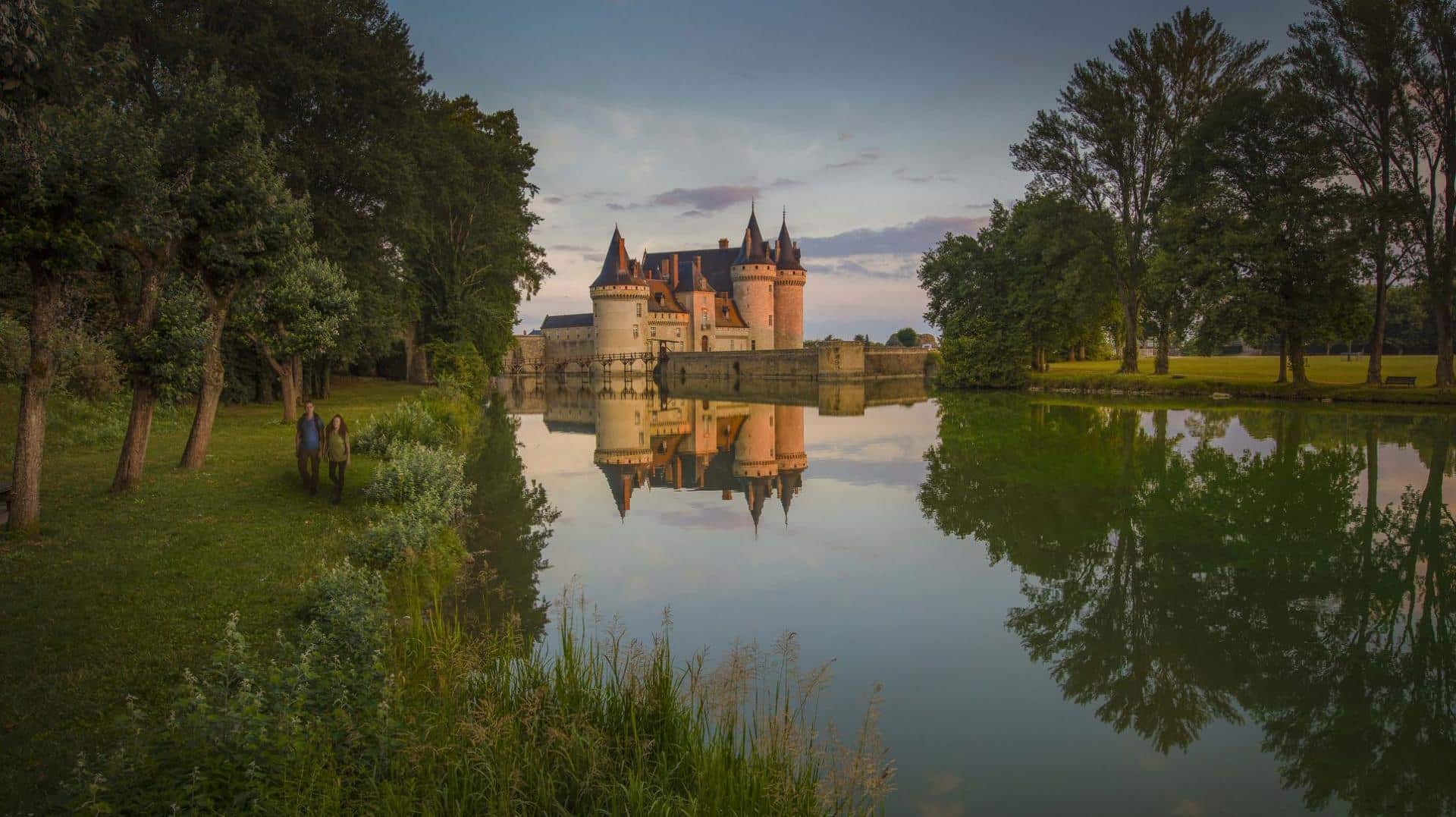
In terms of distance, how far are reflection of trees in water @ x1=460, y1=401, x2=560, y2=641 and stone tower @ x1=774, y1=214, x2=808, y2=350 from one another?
53023 millimetres

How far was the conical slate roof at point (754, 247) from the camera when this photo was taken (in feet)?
225

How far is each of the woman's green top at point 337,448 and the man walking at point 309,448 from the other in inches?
11.6

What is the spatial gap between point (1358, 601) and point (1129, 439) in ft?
41.1

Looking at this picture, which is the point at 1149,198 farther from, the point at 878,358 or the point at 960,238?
the point at 878,358

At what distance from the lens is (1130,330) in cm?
3538

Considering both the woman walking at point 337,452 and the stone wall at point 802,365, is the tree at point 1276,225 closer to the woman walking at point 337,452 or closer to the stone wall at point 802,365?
the woman walking at point 337,452

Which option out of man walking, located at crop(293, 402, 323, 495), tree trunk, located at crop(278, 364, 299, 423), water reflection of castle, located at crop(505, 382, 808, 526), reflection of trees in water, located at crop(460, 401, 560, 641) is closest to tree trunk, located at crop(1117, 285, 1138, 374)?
water reflection of castle, located at crop(505, 382, 808, 526)

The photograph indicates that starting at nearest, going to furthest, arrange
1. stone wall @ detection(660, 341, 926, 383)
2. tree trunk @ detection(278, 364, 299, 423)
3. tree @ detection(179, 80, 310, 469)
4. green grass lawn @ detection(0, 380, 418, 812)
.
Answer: green grass lawn @ detection(0, 380, 418, 812), tree @ detection(179, 80, 310, 469), tree trunk @ detection(278, 364, 299, 423), stone wall @ detection(660, 341, 926, 383)


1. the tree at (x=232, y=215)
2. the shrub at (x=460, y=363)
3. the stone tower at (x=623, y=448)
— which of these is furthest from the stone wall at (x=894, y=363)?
the tree at (x=232, y=215)

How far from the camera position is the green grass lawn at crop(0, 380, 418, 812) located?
4.60m

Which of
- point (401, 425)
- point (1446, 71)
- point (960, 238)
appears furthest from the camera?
point (960, 238)

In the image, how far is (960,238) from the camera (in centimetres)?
4778

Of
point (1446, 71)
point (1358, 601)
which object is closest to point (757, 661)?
point (1358, 601)

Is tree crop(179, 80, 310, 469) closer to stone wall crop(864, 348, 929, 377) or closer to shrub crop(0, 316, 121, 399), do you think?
shrub crop(0, 316, 121, 399)
